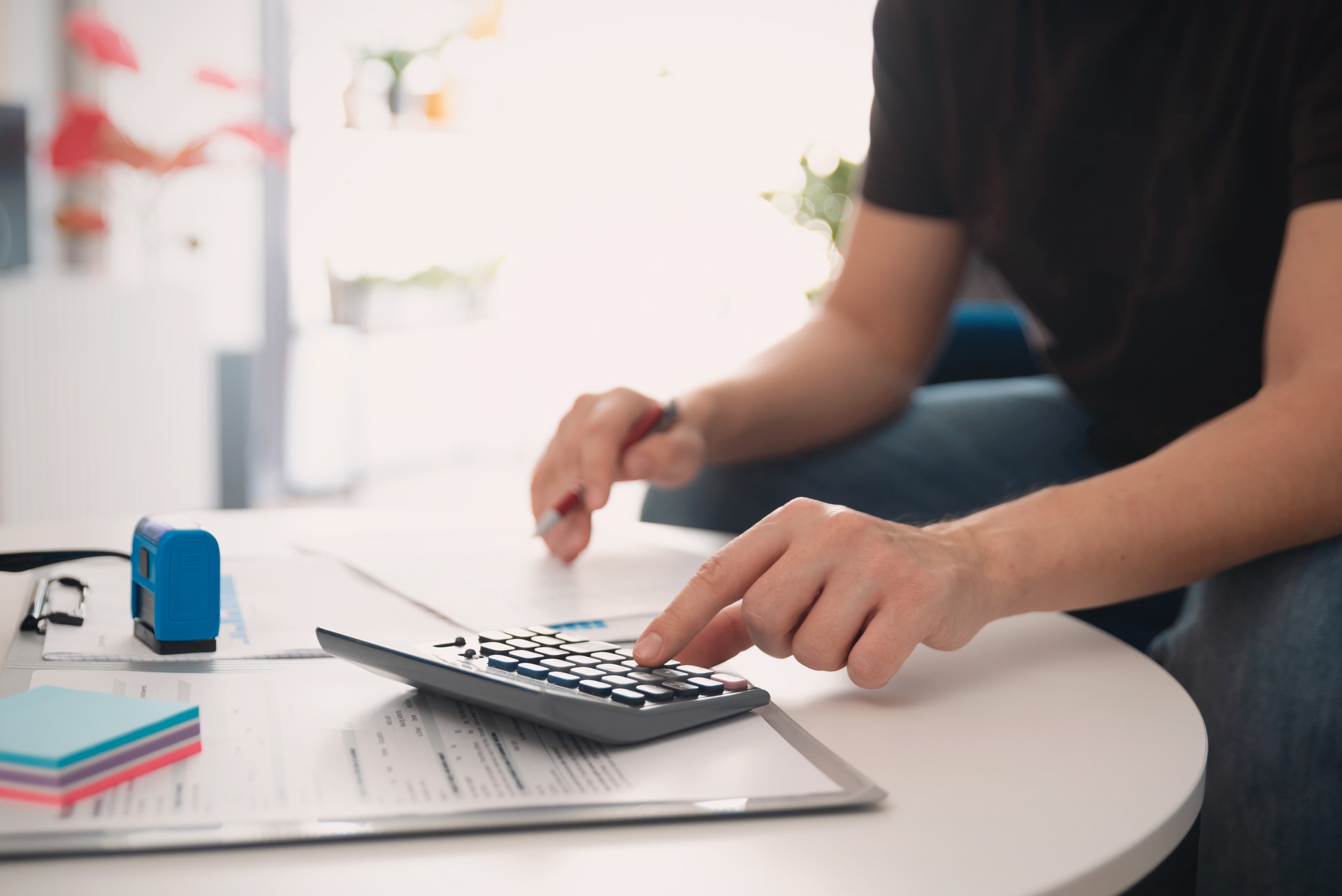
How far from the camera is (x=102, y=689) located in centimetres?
47

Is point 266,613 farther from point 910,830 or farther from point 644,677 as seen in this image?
point 910,830

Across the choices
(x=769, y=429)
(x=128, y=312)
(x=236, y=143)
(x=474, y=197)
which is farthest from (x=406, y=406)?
(x=769, y=429)

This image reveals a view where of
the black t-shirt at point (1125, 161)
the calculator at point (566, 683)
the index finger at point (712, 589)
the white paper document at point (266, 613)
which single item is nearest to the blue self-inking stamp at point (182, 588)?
the white paper document at point (266, 613)

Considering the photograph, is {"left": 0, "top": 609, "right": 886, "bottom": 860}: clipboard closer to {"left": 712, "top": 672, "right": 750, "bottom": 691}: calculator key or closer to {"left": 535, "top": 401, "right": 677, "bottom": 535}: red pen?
{"left": 712, "top": 672, "right": 750, "bottom": 691}: calculator key

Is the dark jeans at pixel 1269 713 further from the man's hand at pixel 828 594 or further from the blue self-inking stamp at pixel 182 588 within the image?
the blue self-inking stamp at pixel 182 588

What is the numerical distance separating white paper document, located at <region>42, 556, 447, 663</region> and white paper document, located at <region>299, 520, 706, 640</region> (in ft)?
0.08

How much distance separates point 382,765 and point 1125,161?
93cm

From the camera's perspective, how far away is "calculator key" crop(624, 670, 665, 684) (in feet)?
1.46

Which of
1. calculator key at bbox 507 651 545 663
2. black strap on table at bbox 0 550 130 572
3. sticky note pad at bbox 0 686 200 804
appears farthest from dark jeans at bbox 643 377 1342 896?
black strap on table at bbox 0 550 130 572

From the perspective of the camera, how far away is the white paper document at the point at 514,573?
646 millimetres

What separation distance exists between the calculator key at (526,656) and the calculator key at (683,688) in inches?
2.2

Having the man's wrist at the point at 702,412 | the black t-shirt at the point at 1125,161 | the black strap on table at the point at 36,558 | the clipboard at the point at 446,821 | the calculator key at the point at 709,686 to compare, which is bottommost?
the black strap on table at the point at 36,558

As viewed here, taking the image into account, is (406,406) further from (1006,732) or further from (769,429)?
(1006,732)

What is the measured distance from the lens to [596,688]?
16.7 inches
